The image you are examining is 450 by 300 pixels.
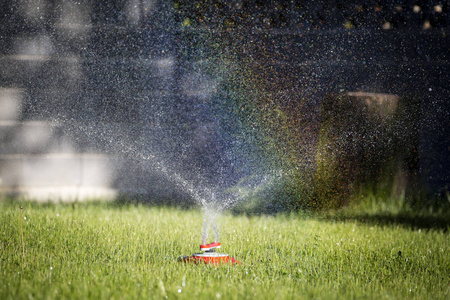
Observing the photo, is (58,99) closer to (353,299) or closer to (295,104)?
(295,104)

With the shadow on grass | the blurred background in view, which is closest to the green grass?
the shadow on grass

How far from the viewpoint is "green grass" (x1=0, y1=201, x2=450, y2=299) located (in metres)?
1.55

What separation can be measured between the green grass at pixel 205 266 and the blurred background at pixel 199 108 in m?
0.72

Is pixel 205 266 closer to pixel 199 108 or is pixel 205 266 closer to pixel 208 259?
pixel 208 259

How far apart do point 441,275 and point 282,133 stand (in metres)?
2.12

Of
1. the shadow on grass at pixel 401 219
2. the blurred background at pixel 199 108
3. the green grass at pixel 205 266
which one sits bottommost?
the green grass at pixel 205 266

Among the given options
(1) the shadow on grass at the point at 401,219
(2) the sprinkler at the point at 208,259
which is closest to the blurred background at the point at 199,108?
(1) the shadow on grass at the point at 401,219

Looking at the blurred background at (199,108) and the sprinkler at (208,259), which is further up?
the blurred background at (199,108)

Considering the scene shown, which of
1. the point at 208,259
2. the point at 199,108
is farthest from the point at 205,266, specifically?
the point at 199,108

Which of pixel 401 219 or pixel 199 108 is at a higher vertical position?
pixel 199 108

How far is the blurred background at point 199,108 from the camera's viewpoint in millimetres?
3838

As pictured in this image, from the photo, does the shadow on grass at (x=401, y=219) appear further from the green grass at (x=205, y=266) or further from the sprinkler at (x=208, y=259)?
the sprinkler at (x=208, y=259)

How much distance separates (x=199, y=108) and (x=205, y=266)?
2.27 meters

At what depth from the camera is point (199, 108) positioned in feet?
12.8
